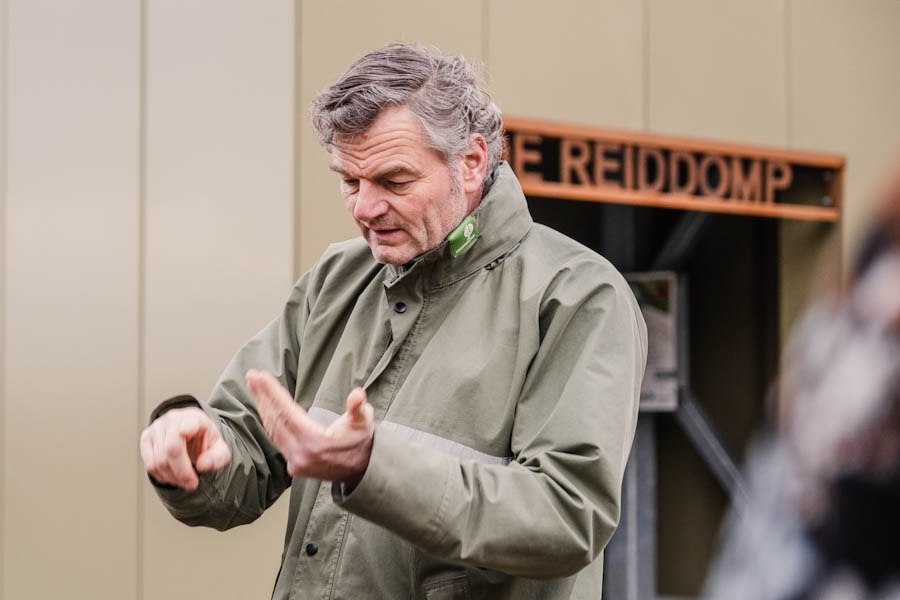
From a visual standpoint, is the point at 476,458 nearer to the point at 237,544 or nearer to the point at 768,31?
the point at 237,544

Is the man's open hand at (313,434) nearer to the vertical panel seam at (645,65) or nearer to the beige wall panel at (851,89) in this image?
the vertical panel seam at (645,65)

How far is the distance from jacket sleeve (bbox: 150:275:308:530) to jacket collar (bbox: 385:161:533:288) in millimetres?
280

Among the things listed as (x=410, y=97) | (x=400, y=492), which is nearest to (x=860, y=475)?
(x=410, y=97)

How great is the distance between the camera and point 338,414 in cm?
223

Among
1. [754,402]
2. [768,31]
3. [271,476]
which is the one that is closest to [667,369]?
[754,402]

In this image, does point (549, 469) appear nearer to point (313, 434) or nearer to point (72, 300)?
point (313, 434)

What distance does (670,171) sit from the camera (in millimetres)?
6062

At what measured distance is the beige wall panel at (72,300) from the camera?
4777mm

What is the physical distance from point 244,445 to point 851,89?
500 centimetres

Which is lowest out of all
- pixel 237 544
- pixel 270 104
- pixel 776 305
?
pixel 237 544

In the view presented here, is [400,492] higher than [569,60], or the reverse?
[569,60]

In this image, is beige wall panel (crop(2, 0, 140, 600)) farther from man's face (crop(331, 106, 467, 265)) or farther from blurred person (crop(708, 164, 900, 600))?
man's face (crop(331, 106, 467, 265))

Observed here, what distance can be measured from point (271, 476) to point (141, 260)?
2768 mm

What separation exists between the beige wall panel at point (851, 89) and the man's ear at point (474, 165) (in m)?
4.45
